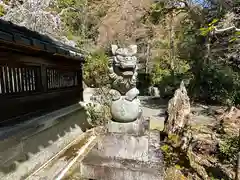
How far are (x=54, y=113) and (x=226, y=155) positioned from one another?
13.7 ft

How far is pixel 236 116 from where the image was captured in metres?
6.62

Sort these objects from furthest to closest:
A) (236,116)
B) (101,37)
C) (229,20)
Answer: (101,37) < (229,20) < (236,116)

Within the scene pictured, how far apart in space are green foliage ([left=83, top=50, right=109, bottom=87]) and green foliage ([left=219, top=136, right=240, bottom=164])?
5.28m

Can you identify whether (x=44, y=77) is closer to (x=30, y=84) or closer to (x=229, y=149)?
(x=30, y=84)

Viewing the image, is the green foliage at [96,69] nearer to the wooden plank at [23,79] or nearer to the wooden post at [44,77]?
the wooden post at [44,77]

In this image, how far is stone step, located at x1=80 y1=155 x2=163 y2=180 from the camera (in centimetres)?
264

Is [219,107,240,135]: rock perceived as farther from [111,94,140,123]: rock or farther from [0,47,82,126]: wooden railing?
[0,47,82,126]: wooden railing

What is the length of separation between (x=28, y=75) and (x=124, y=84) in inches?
91.3

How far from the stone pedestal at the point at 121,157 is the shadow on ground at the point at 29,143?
1.29 meters

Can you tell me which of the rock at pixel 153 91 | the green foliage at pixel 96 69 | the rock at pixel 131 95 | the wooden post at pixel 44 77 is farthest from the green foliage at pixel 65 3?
the rock at pixel 131 95

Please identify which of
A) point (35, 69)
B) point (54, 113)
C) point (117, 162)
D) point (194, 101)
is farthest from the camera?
point (194, 101)

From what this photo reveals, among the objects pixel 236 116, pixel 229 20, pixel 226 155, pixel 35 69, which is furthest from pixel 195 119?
pixel 35 69

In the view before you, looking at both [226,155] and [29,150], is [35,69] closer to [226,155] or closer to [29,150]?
[29,150]

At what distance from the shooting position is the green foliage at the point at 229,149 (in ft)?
13.7
